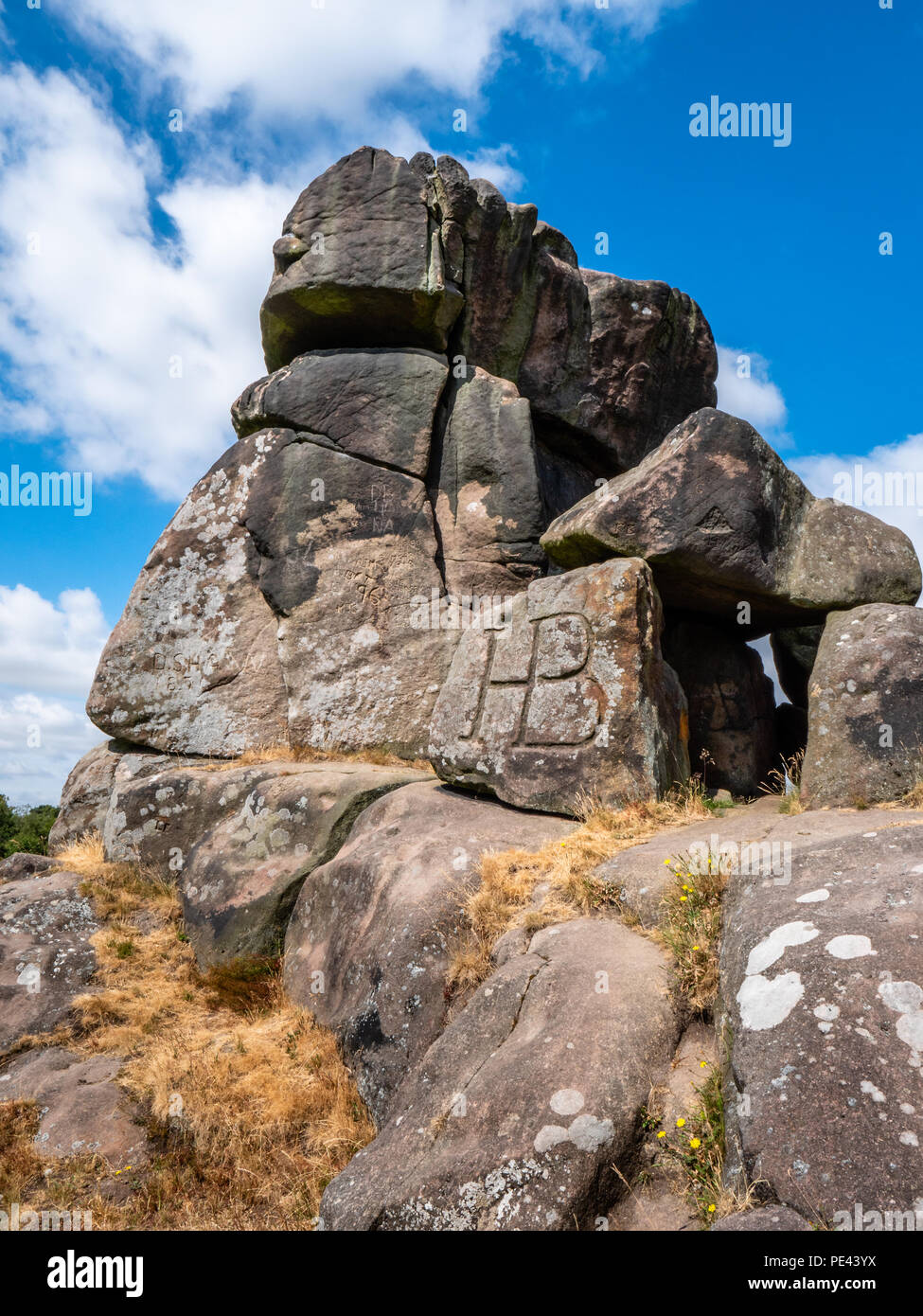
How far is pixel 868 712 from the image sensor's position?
7812mm

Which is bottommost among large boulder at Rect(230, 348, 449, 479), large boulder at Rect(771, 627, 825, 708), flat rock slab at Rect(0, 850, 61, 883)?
flat rock slab at Rect(0, 850, 61, 883)

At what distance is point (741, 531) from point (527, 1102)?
6.22 meters

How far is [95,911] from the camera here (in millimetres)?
9203

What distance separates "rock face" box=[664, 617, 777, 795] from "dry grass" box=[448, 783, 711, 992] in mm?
3398

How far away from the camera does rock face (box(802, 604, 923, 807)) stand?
754 cm

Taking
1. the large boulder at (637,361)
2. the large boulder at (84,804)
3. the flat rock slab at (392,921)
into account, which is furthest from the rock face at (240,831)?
the large boulder at (637,361)

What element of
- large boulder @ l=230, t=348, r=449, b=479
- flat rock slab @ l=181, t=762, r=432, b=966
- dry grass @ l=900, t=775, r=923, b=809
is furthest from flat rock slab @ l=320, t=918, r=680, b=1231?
large boulder @ l=230, t=348, r=449, b=479

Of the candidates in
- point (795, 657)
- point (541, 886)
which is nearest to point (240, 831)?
point (541, 886)

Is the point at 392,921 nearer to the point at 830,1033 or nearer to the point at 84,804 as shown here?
the point at 830,1033

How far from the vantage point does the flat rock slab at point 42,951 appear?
782 centimetres

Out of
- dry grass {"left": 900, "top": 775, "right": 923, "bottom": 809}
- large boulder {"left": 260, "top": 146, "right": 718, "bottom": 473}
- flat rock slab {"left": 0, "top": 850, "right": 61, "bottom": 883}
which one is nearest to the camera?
dry grass {"left": 900, "top": 775, "right": 923, "bottom": 809}

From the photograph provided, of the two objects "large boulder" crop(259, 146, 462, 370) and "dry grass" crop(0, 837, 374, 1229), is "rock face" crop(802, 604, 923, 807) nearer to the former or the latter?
"dry grass" crop(0, 837, 374, 1229)
